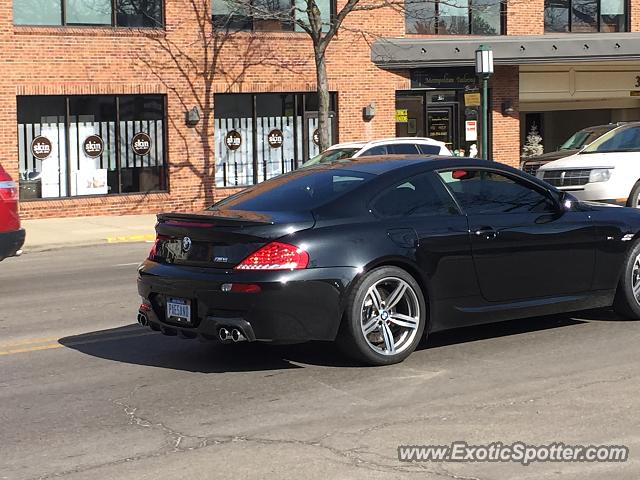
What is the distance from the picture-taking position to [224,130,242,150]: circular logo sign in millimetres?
25047

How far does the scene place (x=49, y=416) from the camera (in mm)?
6238

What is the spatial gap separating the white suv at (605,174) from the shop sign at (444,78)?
11.8 m

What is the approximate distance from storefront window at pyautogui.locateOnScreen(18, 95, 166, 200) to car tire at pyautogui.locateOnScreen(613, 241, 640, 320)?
53.5 feet

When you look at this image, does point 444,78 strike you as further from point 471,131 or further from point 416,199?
point 416,199

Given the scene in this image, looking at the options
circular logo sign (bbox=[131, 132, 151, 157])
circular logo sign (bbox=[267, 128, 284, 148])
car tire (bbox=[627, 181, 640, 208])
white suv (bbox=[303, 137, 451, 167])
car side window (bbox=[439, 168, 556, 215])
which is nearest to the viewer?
car side window (bbox=[439, 168, 556, 215])

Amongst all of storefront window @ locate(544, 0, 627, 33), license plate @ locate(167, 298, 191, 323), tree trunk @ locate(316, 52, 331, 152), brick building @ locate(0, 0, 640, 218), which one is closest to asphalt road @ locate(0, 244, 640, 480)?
license plate @ locate(167, 298, 191, 323)

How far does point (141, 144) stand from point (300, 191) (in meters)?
16.7

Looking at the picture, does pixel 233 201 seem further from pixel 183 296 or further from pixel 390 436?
pixel 390 436

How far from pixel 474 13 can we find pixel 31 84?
12518 mm

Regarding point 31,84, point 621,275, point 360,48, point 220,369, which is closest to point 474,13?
point 360,48

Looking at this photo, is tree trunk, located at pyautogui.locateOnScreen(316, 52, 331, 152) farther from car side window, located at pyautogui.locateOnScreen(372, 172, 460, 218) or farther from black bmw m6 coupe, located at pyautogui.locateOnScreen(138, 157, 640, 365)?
car side window, located at pyautogui.locateOnScreen(372, 172, 460, 218)

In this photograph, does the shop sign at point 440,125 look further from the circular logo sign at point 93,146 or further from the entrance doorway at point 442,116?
the circular logo sign at point 93,146

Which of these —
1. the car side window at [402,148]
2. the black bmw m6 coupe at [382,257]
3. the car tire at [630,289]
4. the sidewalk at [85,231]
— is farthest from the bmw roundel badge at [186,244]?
the car side window at [402,148]

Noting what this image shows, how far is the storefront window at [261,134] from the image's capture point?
25062 mm
